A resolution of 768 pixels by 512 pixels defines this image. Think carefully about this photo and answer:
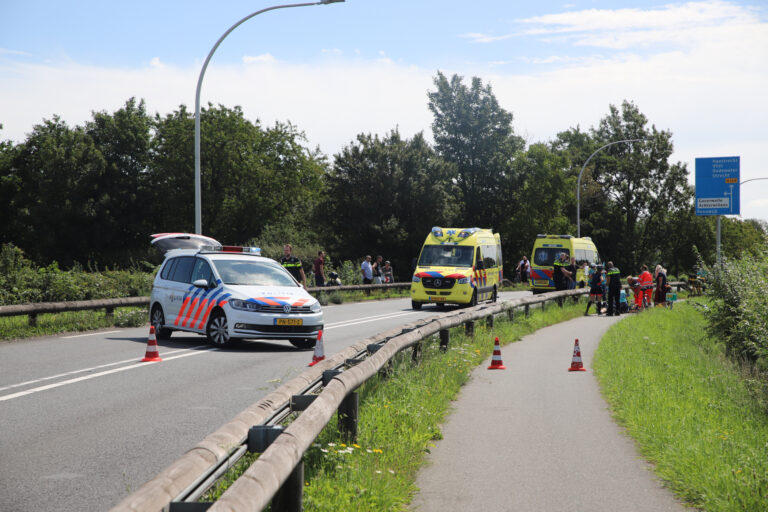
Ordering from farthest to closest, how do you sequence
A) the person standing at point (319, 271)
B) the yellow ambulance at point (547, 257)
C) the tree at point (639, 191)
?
the tree at point (639, 191), the yellow ambulance at point (547, 257), the person standing at point (319, 271)

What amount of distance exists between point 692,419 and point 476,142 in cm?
6220

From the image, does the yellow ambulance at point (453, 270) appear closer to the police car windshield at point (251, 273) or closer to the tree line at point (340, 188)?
the police car windshield at point (251, 273)

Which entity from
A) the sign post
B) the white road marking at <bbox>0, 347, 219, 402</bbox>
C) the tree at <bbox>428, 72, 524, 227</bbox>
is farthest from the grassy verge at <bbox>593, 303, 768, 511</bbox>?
the tree at <bbox>428, 72, 524, 227</bbox>

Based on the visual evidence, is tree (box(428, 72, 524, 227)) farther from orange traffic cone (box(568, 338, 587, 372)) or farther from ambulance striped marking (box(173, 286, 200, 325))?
orange traffic cone (box(568, 338, 587, 372))

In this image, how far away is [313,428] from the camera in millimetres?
4695

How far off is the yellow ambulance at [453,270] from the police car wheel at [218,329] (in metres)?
12.1

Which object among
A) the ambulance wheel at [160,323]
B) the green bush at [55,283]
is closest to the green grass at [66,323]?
the green bush at [55,283]

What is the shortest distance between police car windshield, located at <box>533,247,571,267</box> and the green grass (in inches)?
843

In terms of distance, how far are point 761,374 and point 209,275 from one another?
10.1 metres

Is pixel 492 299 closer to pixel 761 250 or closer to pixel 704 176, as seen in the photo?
pixel 704 176

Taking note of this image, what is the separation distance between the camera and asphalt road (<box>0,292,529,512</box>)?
5.71 m

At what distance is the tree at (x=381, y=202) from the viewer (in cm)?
5384

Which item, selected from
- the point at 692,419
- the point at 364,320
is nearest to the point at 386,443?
the point at 692,419

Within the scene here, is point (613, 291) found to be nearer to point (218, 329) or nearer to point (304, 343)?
point (304, 343)
